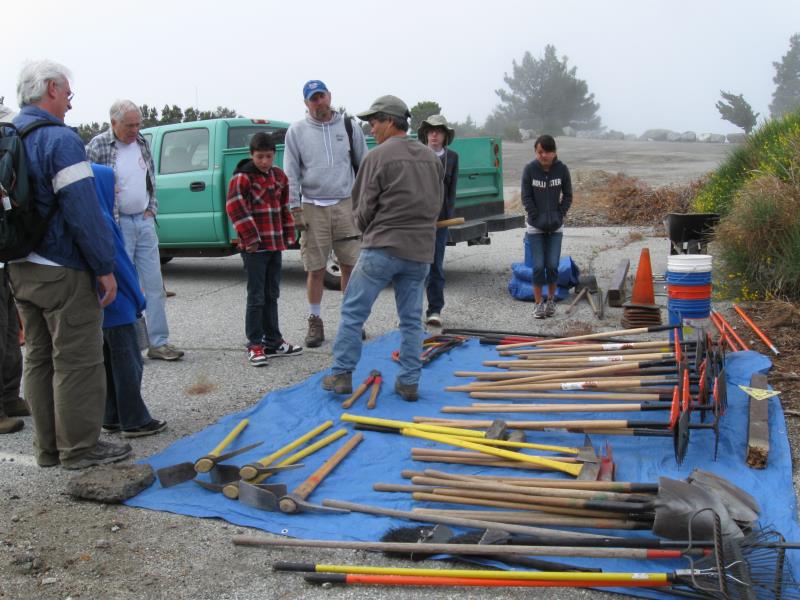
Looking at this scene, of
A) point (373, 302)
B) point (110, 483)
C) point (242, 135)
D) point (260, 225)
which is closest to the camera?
point (110, 483)

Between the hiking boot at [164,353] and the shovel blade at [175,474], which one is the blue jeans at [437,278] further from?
the shovel blade at [175,474]

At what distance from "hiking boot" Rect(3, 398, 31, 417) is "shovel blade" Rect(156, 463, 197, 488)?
192cm

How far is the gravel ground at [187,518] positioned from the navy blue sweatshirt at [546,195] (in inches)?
38.7

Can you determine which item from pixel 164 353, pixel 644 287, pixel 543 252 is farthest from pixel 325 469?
pixel 644 287

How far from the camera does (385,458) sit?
4402 mm

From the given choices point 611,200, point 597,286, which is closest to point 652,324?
point 597,286

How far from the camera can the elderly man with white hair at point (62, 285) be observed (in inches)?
161

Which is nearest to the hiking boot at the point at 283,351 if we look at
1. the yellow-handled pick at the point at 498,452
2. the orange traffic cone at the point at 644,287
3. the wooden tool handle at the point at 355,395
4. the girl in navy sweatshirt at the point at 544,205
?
the wooden tool handle at the point at 355,395

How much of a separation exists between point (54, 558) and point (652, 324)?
5590mm

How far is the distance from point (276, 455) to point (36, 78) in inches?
94.2

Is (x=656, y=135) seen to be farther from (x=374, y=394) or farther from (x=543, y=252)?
(x=374, y=394)

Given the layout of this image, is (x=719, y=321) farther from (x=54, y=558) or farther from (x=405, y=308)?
(x=54, y=558)

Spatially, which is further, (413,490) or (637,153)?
(637,153)

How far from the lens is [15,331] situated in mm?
5547
